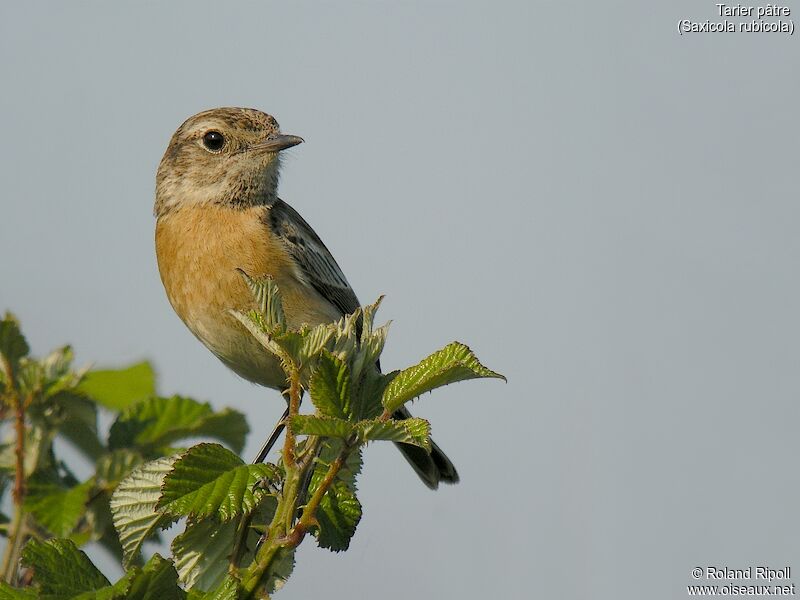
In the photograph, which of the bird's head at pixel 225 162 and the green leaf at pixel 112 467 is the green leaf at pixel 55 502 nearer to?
the green leaf at pixel 112 467

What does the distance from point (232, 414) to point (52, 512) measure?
92 centimetres

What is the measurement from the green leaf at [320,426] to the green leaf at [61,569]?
2.64 feet

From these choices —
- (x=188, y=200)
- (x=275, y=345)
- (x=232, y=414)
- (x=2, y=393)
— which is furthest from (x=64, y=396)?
(x=188, y=200)

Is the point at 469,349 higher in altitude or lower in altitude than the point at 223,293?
lower

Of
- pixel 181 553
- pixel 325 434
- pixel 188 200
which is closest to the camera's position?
pixel 325 434

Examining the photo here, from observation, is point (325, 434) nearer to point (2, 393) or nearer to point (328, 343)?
point (328, 343)

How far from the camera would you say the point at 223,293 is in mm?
5957

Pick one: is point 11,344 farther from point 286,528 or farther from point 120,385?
point 286,528

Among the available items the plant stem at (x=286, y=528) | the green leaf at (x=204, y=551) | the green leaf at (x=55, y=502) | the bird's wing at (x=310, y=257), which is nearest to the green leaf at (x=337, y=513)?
the green leaf at (x=204, y=551)

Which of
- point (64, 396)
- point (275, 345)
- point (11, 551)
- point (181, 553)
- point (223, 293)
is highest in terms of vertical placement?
point (223, 293)

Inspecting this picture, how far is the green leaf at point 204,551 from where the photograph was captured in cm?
338

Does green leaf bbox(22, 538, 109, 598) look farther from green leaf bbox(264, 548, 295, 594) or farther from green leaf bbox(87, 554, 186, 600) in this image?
green leaf bbox(264, 548, 295, 594)

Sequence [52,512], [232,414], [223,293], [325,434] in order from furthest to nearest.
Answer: [223,293] → [232,414] → [52,512] → [325,434]

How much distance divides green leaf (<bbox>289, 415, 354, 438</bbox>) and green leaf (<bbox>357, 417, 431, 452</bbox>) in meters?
0.04
